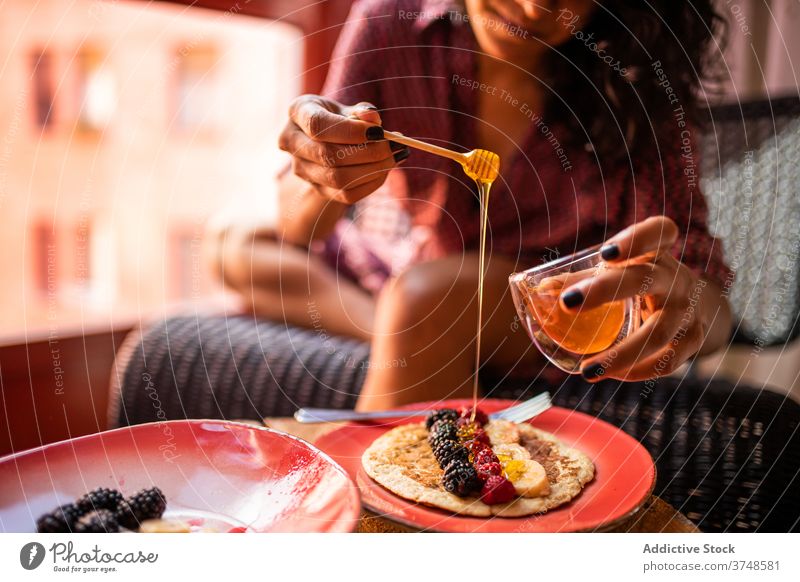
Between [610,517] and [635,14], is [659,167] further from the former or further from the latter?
[610,517]

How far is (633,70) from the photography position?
721 millimetres

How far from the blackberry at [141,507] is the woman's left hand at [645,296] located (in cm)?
25

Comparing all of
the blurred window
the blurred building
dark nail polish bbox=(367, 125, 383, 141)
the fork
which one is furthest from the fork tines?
the blurred window

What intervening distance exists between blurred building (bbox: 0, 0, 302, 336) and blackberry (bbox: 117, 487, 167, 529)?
0.23 meters

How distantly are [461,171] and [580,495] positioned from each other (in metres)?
0.43

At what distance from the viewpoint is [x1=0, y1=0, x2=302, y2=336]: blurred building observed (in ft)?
2.72

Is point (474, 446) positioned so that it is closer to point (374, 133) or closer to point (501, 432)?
point (501, 432)

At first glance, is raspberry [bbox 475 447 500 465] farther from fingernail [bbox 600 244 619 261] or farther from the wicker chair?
the wicker chair

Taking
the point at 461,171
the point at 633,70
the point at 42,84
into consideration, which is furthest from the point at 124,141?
the point at 633,70

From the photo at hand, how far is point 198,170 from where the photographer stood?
3.92ft

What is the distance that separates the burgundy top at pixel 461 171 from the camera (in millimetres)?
738

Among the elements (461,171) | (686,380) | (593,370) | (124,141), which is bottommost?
(686,380)

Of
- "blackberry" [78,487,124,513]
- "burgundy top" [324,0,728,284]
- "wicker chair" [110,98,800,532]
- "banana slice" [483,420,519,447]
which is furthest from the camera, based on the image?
"burgundy top" [324,0,728,284]

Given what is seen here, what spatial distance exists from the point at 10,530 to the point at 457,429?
0.25 metres
